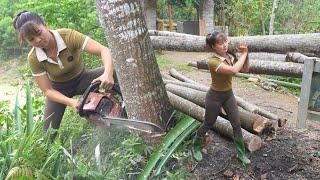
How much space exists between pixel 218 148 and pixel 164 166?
2.00 ft

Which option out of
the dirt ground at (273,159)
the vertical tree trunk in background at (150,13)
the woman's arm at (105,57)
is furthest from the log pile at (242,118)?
the vertical tree trunk in background at (150,13)

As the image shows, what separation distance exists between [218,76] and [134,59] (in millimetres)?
807

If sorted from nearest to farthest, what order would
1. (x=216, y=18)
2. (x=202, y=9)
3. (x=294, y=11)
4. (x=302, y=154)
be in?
1. (x=302, y=154)
2. (x=294, y=11)
3. (x=202, y=9)
4. (x=216, y=18)

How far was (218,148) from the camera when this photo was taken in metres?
3.77

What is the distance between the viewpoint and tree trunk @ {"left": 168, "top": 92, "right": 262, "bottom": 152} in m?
3.58

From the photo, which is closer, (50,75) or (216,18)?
(50,75)

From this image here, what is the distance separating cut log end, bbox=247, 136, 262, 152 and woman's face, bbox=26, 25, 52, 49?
2.02 m

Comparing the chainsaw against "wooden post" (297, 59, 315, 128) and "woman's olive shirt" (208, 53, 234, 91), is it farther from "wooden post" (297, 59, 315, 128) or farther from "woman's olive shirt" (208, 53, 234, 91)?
"wooden post" (297, 59, 315, 128)

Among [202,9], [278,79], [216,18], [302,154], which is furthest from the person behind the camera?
[216,18]

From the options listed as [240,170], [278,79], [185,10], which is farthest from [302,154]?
[185,10]

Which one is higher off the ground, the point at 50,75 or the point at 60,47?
the point at 60,47

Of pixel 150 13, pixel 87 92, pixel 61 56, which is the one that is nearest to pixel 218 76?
pixel 87 92

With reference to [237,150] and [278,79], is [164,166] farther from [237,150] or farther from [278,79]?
[278,79]

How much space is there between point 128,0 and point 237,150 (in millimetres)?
1672
